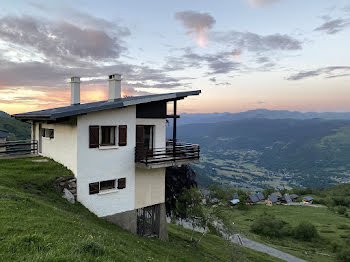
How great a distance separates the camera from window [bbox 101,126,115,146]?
18.2 meters

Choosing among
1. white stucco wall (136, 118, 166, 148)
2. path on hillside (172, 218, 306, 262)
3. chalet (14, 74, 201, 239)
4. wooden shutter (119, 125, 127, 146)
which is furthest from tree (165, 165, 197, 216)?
path on hillside (172, 218, 306, 262)

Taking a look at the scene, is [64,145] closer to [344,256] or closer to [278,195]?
[344,256]

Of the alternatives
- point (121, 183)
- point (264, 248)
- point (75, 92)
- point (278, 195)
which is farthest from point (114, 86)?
point (278, 195)

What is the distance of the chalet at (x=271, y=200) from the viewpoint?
11712 centimetres

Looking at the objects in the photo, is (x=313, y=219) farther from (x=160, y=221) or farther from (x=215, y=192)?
(x=160, y=221)

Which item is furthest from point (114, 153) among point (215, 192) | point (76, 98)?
point (215, 192)

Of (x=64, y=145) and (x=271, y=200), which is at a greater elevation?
(x=64, y=145)

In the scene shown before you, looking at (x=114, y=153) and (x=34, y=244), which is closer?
(x=34, y=244)

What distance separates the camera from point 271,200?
118125mm

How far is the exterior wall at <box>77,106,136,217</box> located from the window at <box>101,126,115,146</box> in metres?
0.47

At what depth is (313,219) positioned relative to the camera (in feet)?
292

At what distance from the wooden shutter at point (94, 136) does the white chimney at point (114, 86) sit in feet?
18.9

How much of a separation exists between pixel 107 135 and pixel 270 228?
72.8 meters

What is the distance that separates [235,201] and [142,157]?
102m
